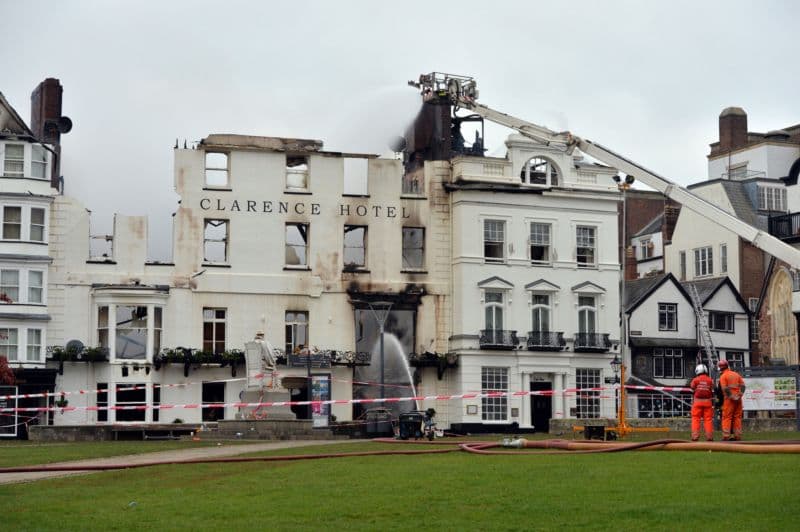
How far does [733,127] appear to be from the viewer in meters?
90.9

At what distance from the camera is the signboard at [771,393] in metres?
51.0

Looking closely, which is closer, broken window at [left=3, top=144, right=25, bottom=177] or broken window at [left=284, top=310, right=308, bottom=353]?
broken window at [left=3, top=144, right=25, bottom=177]

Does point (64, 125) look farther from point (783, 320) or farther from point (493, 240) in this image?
point (783, 320)

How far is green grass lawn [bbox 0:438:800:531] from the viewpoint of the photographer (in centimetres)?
1972

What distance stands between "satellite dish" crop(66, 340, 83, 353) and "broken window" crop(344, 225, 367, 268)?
40.7 ft

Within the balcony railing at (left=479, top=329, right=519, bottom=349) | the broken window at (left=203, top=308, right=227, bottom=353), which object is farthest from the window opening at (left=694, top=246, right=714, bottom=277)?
the broken window at (left=203, top=308, right=227, bottom=353)

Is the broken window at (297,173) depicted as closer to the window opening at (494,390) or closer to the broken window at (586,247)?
the window opening at (494,390)

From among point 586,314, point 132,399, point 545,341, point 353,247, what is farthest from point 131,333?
point 586,314

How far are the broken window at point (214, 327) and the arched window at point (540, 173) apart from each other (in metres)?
15.7

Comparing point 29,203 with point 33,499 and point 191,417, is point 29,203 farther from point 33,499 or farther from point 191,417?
point 33,499

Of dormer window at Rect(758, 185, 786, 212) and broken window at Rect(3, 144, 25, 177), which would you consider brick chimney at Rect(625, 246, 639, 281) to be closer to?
dormer window at Rect(758, 185, 786, 212)

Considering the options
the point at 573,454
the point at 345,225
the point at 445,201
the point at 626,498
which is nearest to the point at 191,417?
the point at 345,225

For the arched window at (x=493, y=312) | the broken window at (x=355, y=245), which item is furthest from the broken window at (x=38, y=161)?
the arched window at (x=493, y=312)

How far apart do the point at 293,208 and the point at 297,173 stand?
1719 millimetres
